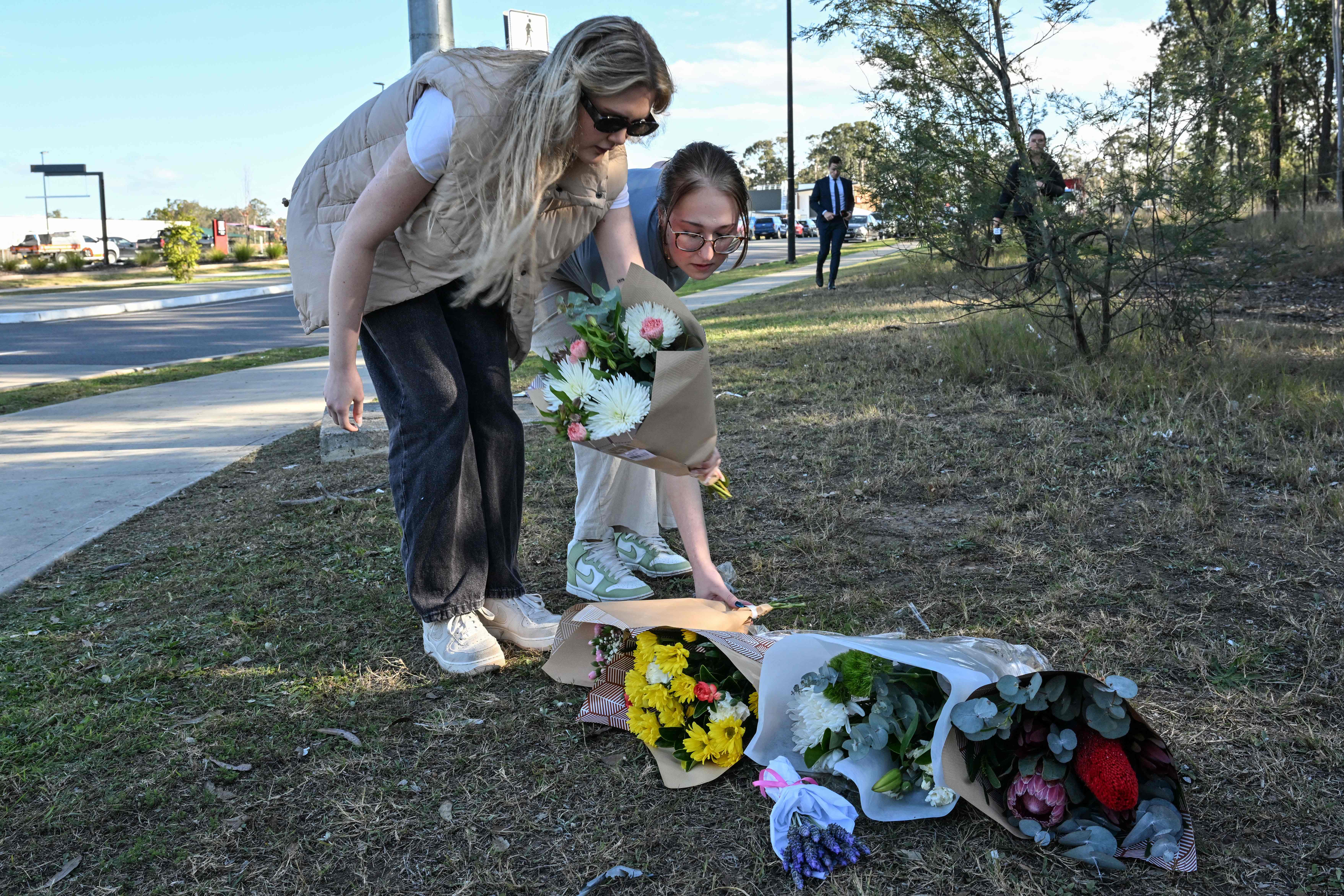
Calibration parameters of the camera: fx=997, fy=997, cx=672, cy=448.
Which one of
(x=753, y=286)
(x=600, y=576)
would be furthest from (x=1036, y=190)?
(x=753, y=286)

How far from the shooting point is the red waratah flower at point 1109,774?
1.64 meters

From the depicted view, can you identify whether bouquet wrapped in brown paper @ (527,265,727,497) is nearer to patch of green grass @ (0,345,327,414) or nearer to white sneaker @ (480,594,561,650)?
white sneaker @ (480,594,561,650)

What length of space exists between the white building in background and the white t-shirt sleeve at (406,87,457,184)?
64663 mm

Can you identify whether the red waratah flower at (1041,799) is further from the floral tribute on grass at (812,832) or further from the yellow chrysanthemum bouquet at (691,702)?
the yellow chrysanthemum bouquet at (691,702)

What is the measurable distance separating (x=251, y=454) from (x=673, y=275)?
2.96 meters

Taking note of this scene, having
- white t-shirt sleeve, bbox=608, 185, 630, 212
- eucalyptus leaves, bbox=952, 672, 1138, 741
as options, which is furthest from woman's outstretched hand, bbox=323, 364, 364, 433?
eucalyptus leaves, bbox=952, 672, 1138, 741

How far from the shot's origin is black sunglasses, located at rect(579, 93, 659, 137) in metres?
2.05

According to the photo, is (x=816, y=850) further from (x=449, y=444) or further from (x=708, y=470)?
(x=449, y=444)

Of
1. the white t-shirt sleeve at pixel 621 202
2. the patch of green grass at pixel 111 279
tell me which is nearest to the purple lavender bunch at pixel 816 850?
the white t-shirt sleeve at pixel 621 202

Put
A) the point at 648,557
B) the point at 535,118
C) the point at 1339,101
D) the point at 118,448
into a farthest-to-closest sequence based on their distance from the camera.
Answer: the point at 1339,101, the point at 118,448, the point at 648,557, the point at 535,118

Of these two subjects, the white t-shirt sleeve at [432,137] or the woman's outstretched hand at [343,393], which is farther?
the woman's outstretched hand at [343,393]

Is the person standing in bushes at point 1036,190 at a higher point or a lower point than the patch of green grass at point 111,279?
lower

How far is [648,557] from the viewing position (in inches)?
124

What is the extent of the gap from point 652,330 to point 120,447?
4.06m
